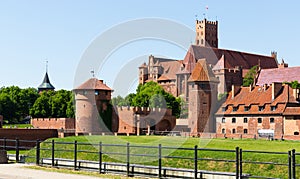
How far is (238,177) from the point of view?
1500 centimetres

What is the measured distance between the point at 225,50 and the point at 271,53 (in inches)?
869

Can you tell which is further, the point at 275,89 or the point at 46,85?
the point at 46,85

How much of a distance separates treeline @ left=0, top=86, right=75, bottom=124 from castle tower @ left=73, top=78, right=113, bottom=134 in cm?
1577

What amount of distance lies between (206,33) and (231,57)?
25.2 meters

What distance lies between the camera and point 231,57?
401ft

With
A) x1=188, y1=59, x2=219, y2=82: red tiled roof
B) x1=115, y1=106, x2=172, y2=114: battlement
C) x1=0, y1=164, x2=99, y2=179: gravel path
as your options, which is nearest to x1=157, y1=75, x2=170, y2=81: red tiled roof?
x1=115, y1=106, x2=172, y2=114: battlement

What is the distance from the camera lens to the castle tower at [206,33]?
14505 cm

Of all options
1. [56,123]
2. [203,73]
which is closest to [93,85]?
[56,123]

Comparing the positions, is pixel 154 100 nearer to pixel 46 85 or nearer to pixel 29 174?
pixel 29 174

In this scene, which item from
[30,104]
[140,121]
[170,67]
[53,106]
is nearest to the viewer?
[140,121]

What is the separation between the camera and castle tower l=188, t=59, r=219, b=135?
6594cm

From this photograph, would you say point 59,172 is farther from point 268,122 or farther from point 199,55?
point 199,55

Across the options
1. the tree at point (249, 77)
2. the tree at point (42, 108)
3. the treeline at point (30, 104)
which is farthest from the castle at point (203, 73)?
the tree at point (42, 108)

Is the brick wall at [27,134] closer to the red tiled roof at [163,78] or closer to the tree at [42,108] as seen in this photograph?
the tree at [42,108]
